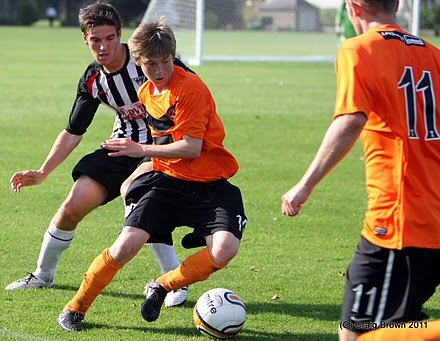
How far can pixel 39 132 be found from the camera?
13.9 metres

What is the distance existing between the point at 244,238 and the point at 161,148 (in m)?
2.84

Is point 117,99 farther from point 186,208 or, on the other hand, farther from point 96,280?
point 96,280

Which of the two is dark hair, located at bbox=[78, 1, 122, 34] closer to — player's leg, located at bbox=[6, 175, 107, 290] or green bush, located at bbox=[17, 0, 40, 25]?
player's leg, located at bbox=[6, 175, 107, 290]

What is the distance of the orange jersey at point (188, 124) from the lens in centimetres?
565

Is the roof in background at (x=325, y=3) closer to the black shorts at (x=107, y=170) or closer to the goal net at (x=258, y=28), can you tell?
the goal net at (x=258, y=28)

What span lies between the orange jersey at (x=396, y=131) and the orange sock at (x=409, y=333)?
1.11 ft


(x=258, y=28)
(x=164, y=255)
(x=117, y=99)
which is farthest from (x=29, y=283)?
(x=258, y=28)

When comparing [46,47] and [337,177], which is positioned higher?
[337,177]

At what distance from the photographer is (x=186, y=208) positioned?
5.82 meters

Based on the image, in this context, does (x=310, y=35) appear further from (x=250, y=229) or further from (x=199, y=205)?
(x=199, y=205)

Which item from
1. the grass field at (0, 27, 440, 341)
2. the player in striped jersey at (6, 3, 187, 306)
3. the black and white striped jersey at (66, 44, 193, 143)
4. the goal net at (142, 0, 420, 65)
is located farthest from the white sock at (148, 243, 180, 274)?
the goal net at (142, 0, 420, 65)

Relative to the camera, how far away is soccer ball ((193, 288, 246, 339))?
219 inches

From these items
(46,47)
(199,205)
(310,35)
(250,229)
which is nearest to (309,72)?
(310,35)

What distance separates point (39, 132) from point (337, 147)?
10.3 metres
